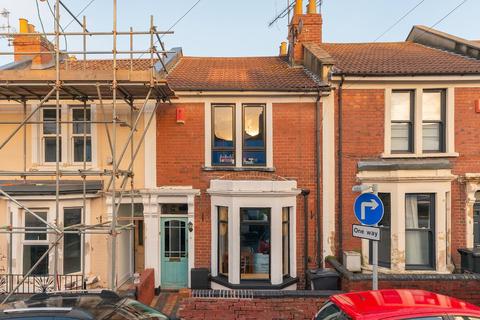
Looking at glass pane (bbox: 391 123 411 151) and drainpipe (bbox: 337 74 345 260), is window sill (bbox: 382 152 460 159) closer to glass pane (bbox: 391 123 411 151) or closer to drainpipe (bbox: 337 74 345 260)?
glass pane (bbox: 391 123 411 151)

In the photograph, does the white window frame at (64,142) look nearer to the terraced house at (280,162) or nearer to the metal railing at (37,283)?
the terraced house at (280,162)

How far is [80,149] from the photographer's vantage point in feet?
31.8

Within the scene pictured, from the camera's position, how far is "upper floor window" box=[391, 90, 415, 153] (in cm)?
963

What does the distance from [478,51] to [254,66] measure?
22.4 feet

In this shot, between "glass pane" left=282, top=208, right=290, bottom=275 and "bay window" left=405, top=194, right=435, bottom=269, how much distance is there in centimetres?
304

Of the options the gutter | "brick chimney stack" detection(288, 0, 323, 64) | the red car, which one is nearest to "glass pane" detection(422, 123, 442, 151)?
the gutter

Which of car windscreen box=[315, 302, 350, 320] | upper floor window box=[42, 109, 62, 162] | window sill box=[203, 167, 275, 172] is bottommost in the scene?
car windscreen box=[315, 302, 350, 320]

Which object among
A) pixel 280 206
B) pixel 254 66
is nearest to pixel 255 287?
pixel 280 206

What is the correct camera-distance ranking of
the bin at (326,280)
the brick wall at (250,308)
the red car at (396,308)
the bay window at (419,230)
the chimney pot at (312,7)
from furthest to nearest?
1. the chimney pot at (312,7)
2. the bay window at (419,230)
3. the bin at (326,280)
4. the brick wall at (250,308)
5. the red car at (396,308)

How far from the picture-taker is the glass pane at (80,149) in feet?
31.6

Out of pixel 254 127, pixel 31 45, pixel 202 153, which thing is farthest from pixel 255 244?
pixel 31 45

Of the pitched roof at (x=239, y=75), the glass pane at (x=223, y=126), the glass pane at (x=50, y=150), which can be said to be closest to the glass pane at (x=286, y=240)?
the glass pane at (x=223, y=126)

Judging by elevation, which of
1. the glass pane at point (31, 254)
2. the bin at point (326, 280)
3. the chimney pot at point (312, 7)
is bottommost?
the bin at point (326, 280)

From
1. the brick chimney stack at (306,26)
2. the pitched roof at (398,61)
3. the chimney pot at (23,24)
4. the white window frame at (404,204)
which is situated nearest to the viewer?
the white window frame at (404,204)
